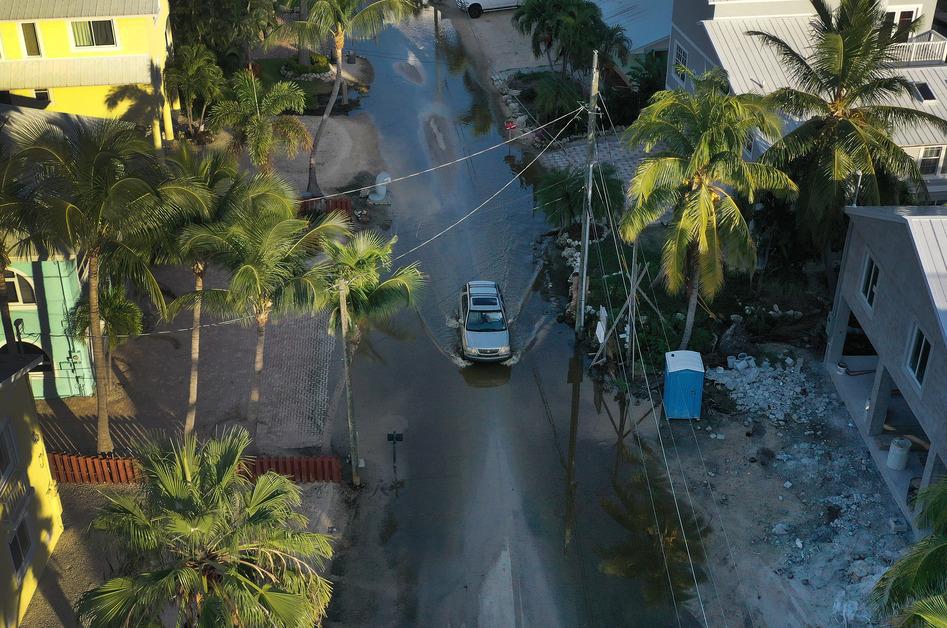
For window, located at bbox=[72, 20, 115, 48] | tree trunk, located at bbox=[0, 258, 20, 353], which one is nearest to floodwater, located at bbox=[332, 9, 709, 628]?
tree trunk, located at bbox=[0, 258, 20, 353]

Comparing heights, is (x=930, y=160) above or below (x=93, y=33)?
below

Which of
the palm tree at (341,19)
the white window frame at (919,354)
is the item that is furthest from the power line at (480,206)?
the white window frame at (919,354)

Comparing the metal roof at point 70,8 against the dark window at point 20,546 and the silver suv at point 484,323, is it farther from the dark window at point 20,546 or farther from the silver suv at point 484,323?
the dark window at point 20,546

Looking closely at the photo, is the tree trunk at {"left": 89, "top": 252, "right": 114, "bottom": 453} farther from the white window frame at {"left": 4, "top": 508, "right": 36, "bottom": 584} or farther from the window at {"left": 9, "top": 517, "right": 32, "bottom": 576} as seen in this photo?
the window at {"left": 9, "top": 517, "right": 32, "bottom": 576}

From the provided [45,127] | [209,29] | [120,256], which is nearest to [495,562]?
[120,256]

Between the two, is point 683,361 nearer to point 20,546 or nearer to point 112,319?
point 112,319

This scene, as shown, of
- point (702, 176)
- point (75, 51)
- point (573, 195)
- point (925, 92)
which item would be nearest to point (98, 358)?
point (702, 176)

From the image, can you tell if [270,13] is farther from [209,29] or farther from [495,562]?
[495,562]
